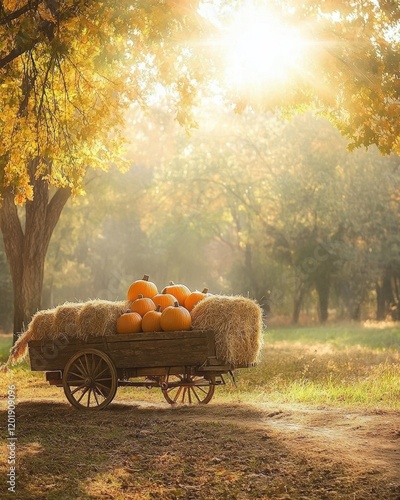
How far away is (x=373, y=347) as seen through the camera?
83.7 feet

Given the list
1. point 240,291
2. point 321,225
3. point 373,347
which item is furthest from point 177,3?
point 240,291

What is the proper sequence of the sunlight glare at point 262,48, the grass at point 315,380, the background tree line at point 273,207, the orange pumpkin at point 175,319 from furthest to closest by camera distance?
the background tree line at point 273,207 → the grass at point 315,380 → the sunlight glare at point 262,48 → the orange pumpkin at point 175,319

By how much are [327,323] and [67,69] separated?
31425 millimetres

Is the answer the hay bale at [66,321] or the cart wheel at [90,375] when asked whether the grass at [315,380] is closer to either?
the cart wheel at [90,375]

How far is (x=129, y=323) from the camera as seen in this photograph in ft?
37.1

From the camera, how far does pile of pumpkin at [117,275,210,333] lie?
11039mm

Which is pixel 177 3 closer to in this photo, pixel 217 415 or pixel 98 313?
pixel 98 313

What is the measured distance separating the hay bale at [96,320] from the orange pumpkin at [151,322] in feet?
1.50

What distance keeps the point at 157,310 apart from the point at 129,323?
1.56 feet

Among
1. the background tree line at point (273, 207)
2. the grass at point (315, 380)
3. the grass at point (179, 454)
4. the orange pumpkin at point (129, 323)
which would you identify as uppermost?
the background tree line at point (273, 207)

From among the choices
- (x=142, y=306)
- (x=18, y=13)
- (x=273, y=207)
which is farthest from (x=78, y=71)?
(x=273, y=207)

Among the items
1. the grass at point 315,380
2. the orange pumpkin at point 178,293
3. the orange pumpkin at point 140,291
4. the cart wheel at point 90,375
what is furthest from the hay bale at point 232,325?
the grass at point 315,380

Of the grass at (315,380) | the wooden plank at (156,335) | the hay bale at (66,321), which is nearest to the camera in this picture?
the wooden plank at (156,335)

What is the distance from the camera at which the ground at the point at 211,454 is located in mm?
7340
